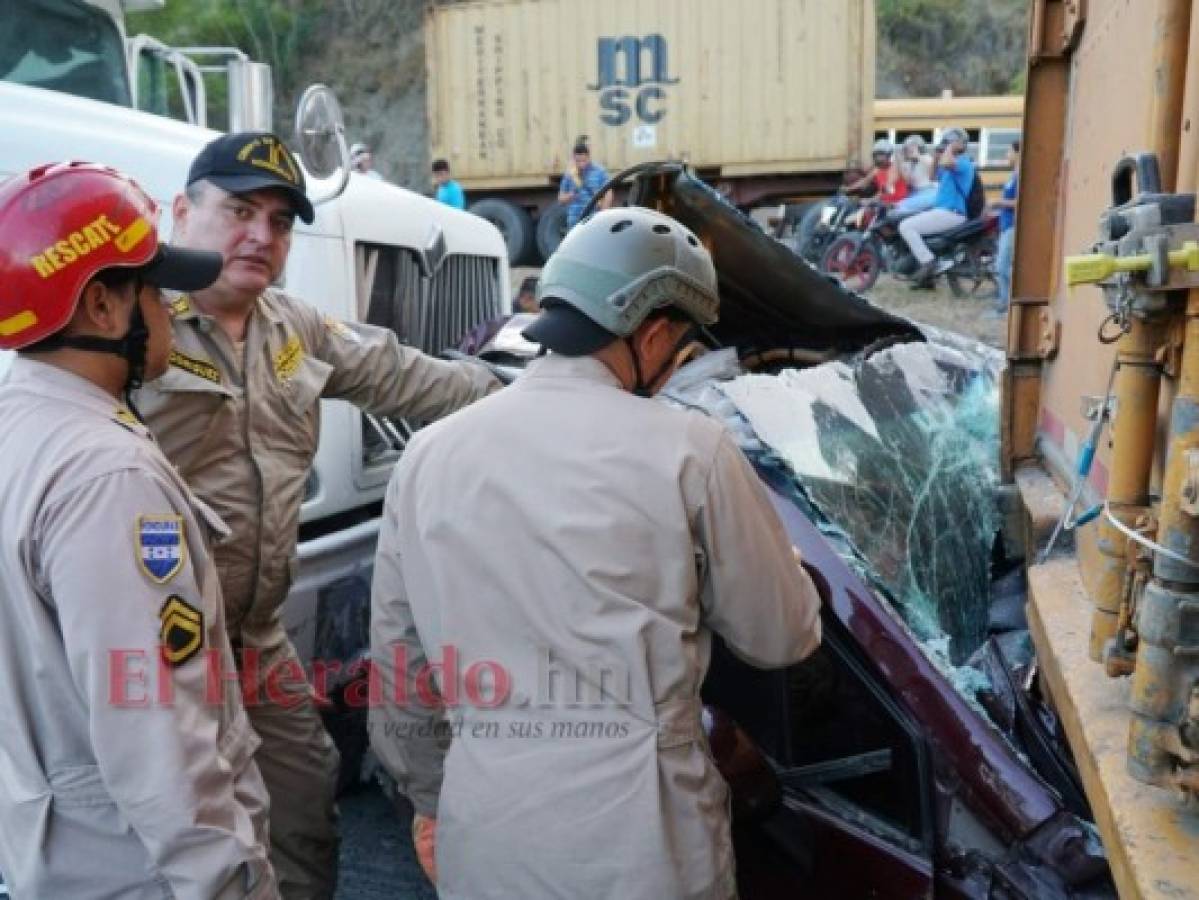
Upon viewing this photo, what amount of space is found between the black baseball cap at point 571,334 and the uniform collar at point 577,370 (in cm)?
1

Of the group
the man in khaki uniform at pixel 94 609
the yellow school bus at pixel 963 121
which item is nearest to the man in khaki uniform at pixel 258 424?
the man in khaki uniform at pixel 94 609

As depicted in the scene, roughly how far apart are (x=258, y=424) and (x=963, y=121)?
654 inches

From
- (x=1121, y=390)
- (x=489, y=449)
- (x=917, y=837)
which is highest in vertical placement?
(x=1121, y=390)

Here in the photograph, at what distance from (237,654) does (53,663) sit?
0.79 metres

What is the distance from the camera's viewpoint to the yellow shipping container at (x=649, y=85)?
47.7 ft

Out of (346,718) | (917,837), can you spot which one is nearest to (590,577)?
(917,837)

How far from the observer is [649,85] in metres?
15.5

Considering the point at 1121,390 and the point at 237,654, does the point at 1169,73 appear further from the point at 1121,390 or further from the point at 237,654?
the point at 237,654

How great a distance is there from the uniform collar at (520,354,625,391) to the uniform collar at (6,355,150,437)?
2.09 ft

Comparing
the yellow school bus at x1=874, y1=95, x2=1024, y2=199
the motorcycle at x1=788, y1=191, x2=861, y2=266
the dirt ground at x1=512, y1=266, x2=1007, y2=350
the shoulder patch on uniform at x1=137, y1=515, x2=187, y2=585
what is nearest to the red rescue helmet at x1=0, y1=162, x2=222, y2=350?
the shoulder patch on uniform at x1=137, y1=515, x2=187, y2=585

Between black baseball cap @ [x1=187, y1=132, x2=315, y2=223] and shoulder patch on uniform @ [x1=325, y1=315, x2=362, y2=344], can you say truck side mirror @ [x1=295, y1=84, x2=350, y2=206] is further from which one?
black baseball cap @ [x1=187, y1=132, x2=315, y2=223]

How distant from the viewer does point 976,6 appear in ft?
91.4

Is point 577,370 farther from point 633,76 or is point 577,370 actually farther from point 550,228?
point 633,76

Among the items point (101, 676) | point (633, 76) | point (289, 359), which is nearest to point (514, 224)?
point (633, 76)
